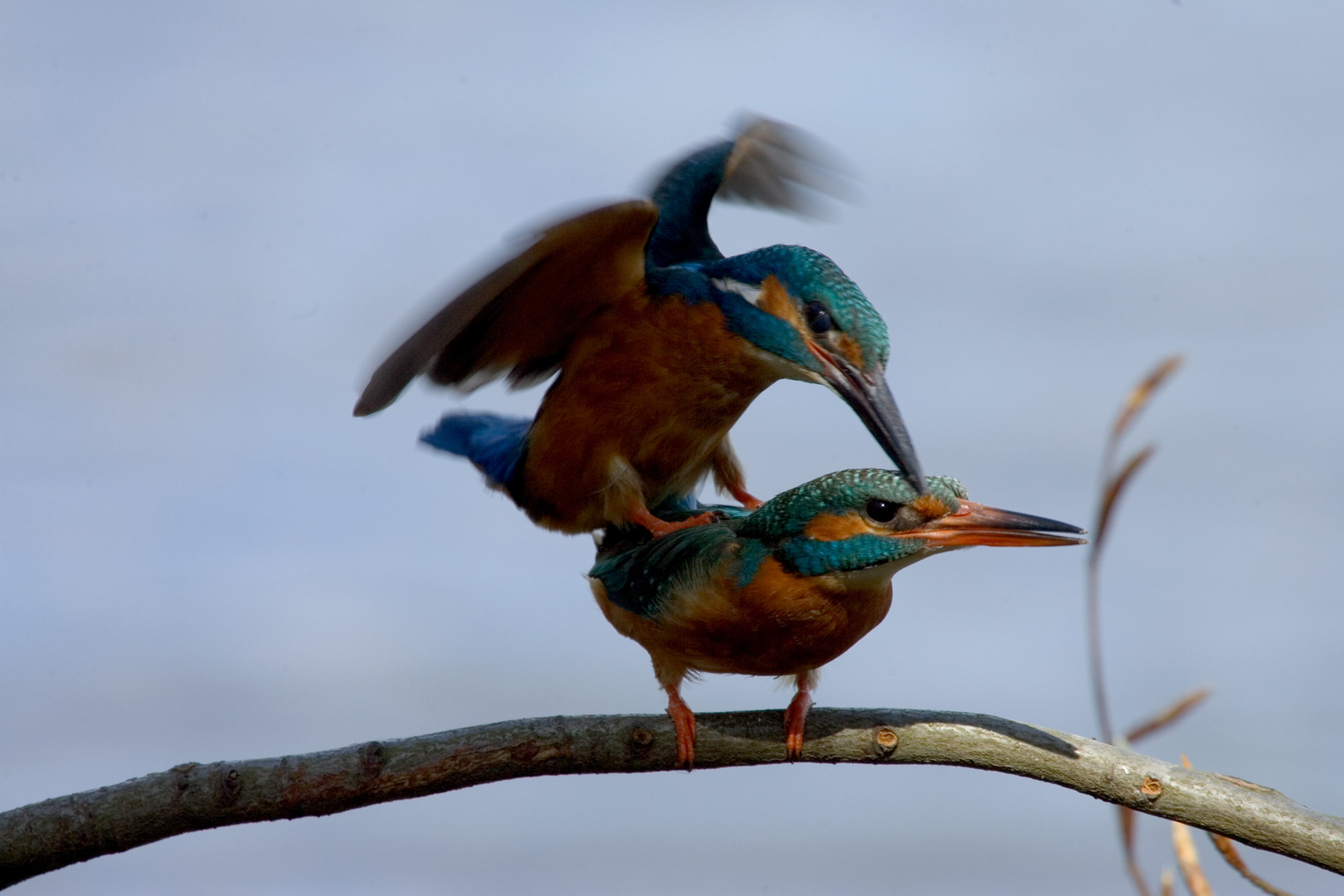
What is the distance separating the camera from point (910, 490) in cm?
189

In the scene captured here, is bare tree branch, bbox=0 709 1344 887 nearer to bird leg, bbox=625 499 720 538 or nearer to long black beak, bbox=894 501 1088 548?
long black beak, bbox=894 501 1088 548

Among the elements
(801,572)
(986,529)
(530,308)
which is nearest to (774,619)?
(801,572)

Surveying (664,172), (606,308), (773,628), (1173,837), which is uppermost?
(664,172)

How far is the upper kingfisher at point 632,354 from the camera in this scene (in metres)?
2.16

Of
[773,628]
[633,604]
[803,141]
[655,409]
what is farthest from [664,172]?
[773,628]

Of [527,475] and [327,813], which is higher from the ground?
[527,475]

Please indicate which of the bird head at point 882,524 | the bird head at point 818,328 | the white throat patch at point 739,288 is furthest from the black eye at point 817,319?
the bird head at point 882,524

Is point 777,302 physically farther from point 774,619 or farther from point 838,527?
point 774,619

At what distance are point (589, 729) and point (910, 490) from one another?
1.98 ft

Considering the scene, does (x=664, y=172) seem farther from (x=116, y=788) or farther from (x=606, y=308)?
(x=116, y=788)

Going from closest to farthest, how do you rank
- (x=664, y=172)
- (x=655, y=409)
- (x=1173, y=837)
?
(x=1173, y=837) < (x=655, y=409) < (x=664, y=172)

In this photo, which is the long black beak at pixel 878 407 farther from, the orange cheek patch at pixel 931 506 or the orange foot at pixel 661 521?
the orange foot at pixel 661 521

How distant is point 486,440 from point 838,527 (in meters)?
1.18

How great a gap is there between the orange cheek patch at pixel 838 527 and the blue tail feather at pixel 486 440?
0.90 meters
